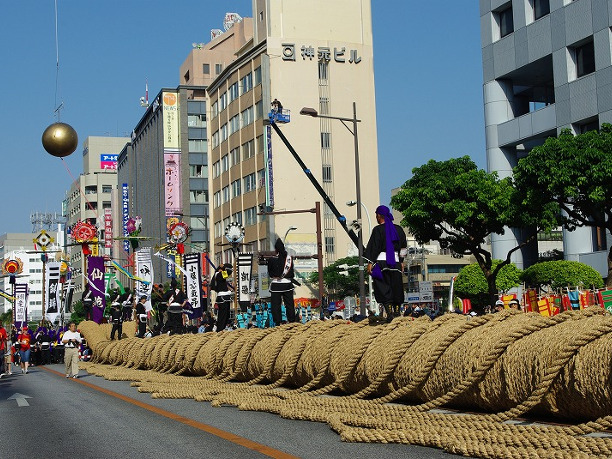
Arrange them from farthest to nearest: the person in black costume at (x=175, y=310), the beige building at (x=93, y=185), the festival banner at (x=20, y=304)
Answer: the beige building at (x=93, y=185)
the festival banner at (x=20, y=304)
the person in black costume at (x=175, y=310)

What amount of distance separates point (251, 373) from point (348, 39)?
7230 cm

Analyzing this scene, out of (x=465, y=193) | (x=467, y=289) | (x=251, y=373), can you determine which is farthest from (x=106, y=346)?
(x=467, y=289)

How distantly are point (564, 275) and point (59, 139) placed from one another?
23696mm

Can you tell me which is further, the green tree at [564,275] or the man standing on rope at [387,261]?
the green tree at [564,275]

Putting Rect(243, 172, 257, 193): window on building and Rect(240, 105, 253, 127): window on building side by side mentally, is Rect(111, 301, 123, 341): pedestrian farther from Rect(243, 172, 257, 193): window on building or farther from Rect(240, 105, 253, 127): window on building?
Rect(240, 105, 253, 127): window on building

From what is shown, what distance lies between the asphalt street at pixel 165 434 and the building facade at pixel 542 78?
31.8 metres

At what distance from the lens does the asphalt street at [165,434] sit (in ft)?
24.1

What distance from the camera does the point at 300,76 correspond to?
80.9 m

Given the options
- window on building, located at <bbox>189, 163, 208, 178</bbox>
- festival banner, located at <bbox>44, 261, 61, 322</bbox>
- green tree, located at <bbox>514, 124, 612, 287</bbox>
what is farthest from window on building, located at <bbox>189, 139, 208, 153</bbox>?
green tree, located at <bbox>514, 124, 612, 287</bbox>

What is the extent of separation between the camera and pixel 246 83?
275 ft

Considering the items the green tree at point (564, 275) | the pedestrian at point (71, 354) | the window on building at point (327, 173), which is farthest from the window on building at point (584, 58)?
the window on building at point (327, 173)

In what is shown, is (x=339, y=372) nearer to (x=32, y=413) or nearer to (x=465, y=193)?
(x=32, y=413)

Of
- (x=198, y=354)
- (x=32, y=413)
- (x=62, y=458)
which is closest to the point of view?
(x=62, y=458)

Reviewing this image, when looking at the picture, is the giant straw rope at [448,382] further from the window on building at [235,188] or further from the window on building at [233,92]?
the window on building at [233,92]
